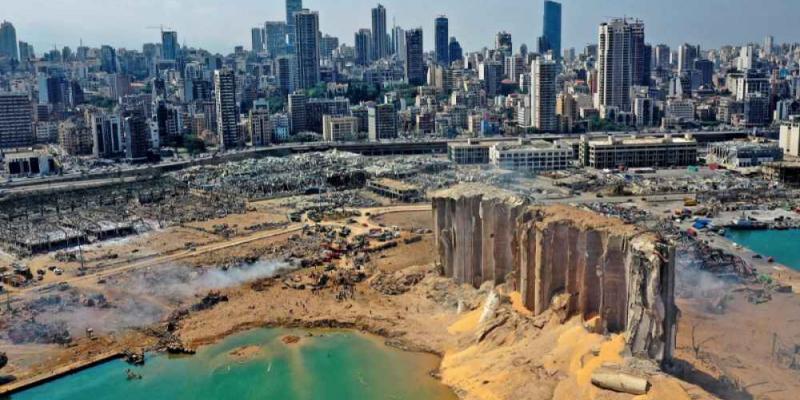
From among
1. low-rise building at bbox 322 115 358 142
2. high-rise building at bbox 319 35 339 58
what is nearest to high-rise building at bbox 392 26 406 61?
high-rise building at bbox 319 35 339 58

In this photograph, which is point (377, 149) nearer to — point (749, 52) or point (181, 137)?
point (181, 137)

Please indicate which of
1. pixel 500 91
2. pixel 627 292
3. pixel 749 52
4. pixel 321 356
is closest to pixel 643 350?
pixel 627 292

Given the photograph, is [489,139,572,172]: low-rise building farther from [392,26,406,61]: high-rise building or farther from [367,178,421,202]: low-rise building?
[392,26,406,61]: high-rise building

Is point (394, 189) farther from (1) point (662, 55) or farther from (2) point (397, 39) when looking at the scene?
(2) point (397, 39)

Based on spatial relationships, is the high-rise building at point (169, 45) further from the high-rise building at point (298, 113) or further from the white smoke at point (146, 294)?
the white smoke at point (146, 294)

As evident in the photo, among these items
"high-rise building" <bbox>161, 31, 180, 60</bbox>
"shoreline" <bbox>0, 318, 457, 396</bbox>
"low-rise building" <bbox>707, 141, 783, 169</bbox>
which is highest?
"high-rise building" <bbox>161, 31, 180, 60</bbox>
